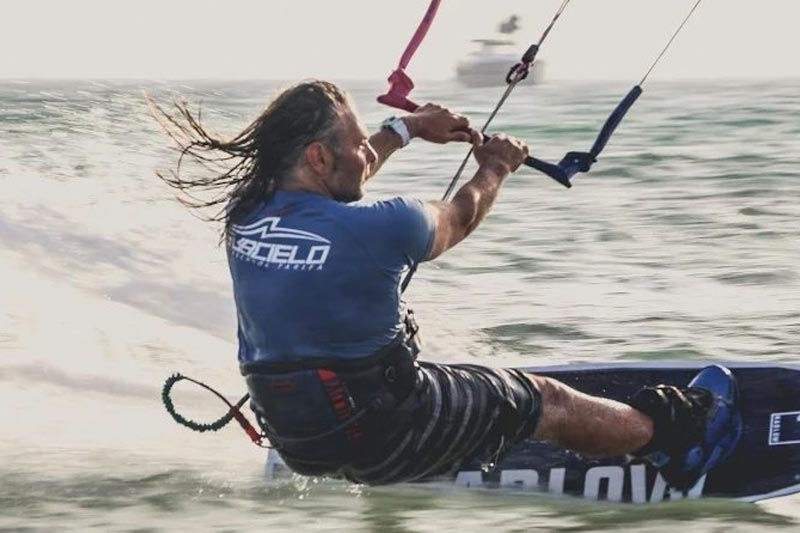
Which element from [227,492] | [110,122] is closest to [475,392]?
[227,492]

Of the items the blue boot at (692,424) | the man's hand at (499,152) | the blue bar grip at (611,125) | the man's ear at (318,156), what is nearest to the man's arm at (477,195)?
the man's hand at (499,152)

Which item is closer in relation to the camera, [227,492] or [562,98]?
[227,492]

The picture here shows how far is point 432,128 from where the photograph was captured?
4.85 metres

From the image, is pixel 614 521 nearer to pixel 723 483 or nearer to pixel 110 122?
pixel 723 483

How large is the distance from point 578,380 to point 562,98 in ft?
124

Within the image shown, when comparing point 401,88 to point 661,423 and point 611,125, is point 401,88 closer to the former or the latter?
point 611,125

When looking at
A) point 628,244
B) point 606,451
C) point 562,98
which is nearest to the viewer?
point 606,451

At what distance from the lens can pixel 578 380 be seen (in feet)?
20.1

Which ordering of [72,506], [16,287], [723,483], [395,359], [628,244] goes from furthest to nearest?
[628,244]
[16,287]
[723,483]
[72,506]
[395,359]

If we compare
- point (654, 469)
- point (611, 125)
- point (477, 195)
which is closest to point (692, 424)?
point (654, 469)

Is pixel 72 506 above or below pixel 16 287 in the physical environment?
above

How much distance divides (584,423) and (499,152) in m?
0.88

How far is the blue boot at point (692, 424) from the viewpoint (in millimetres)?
5172

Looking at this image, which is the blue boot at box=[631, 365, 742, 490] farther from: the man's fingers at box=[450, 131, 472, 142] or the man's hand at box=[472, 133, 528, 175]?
the man's fingers at box=[450, 131, 472, 142]
